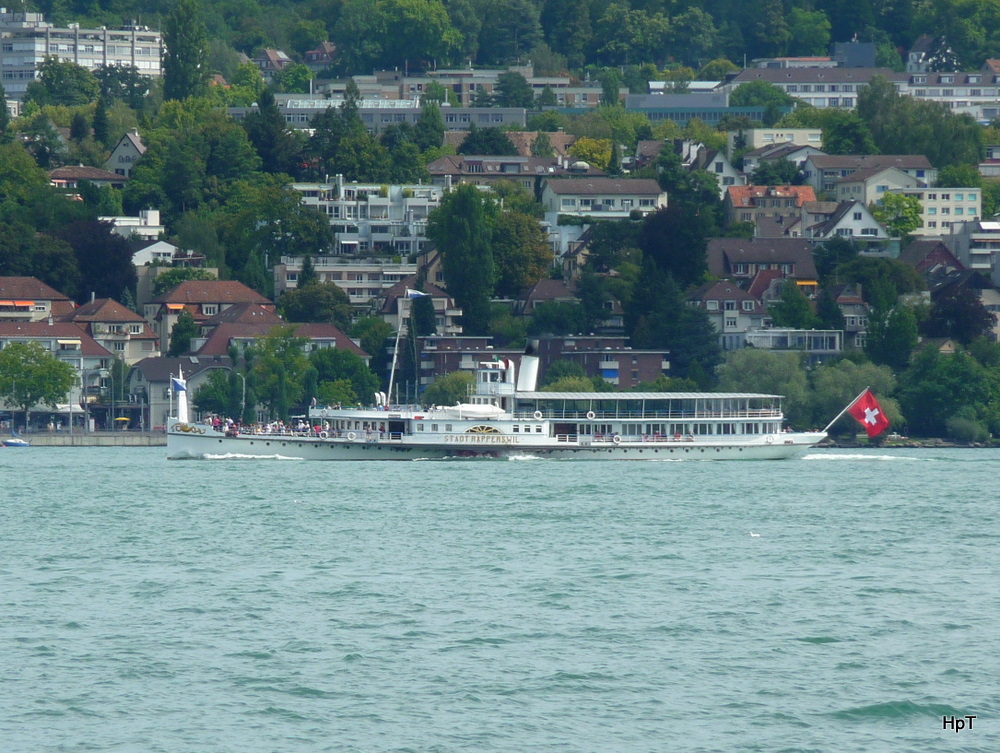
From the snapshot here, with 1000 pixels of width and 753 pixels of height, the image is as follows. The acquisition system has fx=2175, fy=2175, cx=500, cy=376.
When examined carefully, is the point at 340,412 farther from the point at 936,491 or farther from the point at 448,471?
the point at 936,491

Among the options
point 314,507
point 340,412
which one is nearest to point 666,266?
point 340,412

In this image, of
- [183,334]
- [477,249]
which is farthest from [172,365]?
[477,249]

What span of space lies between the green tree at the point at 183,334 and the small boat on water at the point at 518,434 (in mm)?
34443

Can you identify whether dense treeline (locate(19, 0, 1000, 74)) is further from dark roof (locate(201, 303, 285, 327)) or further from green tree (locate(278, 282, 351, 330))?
dark roof (locate(201, 303, 285, 327))

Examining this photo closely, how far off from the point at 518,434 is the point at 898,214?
60.1m

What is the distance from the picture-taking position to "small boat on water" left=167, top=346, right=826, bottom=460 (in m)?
71.9

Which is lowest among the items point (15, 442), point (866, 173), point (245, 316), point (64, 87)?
point (15, 442)

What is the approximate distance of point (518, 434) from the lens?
236 feet

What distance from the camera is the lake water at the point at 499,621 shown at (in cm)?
2695

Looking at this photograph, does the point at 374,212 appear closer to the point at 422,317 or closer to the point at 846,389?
the point at 422,317

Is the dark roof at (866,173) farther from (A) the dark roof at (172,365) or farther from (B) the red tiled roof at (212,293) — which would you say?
(A) the dark roof at (172,365)

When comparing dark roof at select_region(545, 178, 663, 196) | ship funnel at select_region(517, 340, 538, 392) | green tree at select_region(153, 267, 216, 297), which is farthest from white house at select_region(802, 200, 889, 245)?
ship funnel at select_region(517, 340, 538, 392)

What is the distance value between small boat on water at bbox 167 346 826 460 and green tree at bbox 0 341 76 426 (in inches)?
1115

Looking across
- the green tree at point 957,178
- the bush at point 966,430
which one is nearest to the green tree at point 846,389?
the bush at point 966,430
